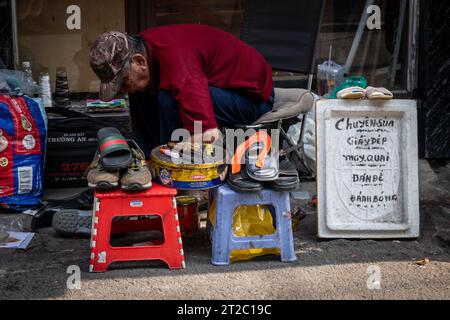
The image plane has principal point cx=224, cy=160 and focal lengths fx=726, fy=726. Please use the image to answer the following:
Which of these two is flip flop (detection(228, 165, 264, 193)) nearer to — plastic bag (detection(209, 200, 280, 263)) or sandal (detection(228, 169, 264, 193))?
sandal (detection(228, 169, 264, 193))

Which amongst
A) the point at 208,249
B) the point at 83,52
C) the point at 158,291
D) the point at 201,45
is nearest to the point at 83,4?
the point at 83,52

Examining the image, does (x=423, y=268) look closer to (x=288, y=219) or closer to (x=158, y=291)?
(x=288, y=219)

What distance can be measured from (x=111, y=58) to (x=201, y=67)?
500 millimetres

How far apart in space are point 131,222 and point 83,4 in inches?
89.2

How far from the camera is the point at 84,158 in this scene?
17.5 ft

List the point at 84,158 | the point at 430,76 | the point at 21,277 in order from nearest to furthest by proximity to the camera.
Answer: the point at 21,277 < the point at 84,158 < the point at 430,76

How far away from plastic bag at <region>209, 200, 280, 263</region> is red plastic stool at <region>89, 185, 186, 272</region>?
1.00ft

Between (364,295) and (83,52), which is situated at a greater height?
(83,52)

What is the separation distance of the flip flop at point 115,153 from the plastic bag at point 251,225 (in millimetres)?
572

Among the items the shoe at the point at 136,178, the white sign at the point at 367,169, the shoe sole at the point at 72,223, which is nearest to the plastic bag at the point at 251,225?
the white sign at the point at 367,169

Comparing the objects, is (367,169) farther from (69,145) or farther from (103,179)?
(69,145)

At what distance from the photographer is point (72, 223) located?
4277 millimetres

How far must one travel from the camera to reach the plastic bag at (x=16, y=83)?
4.95 meters

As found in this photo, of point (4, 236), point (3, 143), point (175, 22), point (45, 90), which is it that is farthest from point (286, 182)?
point (45, 90)
